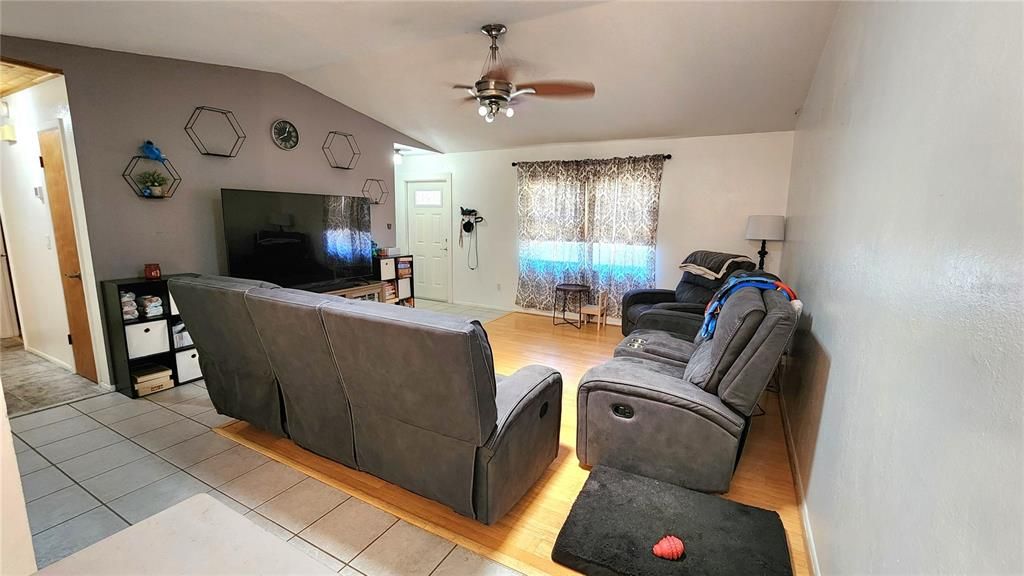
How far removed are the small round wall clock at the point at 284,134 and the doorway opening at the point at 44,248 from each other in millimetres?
1498

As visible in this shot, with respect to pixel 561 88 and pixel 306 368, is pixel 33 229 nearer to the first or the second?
pixel 306 368

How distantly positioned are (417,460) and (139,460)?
176 centimetres

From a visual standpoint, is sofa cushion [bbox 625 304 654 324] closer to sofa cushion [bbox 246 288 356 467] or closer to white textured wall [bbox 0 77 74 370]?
sofa cushion [bbox 246 288 356 467]

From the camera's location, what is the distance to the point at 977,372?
763mm

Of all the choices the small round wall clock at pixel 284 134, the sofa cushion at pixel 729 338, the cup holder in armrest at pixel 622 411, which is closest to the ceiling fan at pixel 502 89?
the sofa cushion at pixel 729 338

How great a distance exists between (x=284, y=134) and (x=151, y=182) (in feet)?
4.32

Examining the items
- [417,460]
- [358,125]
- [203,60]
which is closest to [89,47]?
[203,60]

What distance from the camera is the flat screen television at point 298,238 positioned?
154 inches

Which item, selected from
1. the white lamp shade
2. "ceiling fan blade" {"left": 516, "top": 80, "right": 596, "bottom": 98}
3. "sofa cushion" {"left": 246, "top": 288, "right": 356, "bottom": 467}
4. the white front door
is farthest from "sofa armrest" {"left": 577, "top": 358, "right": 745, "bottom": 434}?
the white front door

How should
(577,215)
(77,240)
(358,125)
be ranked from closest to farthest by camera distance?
(77,240) < (358,125) < (577,215)

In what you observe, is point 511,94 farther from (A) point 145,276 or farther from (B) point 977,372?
(A) point 145,276

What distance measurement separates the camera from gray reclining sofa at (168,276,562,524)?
1637 mm

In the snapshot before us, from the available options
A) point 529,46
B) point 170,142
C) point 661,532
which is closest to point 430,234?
point 170,142

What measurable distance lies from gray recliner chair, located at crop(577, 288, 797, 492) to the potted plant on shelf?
12.1 ft
